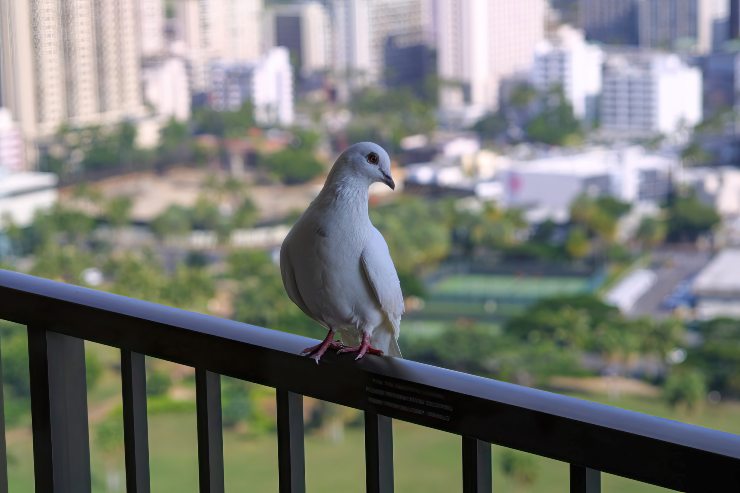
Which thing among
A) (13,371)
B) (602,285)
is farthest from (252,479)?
(602,285)

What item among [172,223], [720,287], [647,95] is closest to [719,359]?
[720,287]

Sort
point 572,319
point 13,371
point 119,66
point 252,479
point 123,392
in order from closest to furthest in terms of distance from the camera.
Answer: point 123,392
point 13,371
point 252,479
point 119,66
point 572,319

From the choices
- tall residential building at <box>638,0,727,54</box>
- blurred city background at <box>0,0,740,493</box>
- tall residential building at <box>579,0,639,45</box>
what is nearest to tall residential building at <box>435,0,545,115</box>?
blurred city background at <box>0,0,740,493</box>

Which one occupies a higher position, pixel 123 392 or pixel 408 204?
pixel 123 392

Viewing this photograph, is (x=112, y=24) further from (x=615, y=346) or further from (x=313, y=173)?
(x=615, y=346)

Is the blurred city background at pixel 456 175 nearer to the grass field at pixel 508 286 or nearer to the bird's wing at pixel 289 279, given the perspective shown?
the grass field at pixel 508 286

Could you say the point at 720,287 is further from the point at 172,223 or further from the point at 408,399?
the point at 408,399
